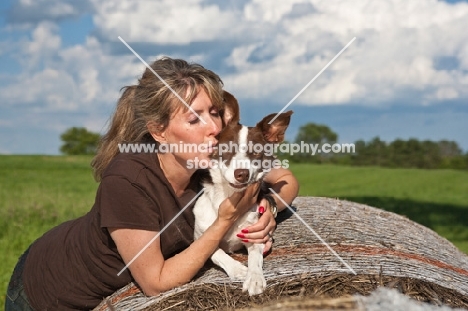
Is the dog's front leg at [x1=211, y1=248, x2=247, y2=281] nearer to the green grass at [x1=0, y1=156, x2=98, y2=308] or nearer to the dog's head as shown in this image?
the dog's head

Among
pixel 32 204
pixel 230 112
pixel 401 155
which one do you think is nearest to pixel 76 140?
pixel 401 155

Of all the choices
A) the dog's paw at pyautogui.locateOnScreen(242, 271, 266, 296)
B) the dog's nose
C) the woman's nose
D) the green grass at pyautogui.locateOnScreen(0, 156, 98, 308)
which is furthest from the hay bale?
the green grass at pyautogui.locateOnScreen(0, 156, 98, 308)

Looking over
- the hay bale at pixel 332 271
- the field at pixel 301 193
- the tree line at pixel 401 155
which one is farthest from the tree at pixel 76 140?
the hay bale at pixel 332 271

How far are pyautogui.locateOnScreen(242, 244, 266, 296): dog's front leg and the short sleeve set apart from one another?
72 centimetres

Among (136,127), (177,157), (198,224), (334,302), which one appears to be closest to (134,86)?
(136,127)

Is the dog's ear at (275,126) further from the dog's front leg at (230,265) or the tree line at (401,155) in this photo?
the tree line at (401,155)

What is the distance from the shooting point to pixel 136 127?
16.3ft

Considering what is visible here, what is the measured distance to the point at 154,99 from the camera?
4.66 m

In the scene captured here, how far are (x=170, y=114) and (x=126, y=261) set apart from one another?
1.10m

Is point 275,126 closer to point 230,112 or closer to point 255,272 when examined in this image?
point 230,112

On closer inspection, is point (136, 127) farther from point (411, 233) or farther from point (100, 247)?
point (411, 233)

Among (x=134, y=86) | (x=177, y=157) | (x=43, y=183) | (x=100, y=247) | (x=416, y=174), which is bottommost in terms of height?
(x=100, y=247)

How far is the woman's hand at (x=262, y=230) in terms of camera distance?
187 inches

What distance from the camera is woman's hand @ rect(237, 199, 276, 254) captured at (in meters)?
4.74
